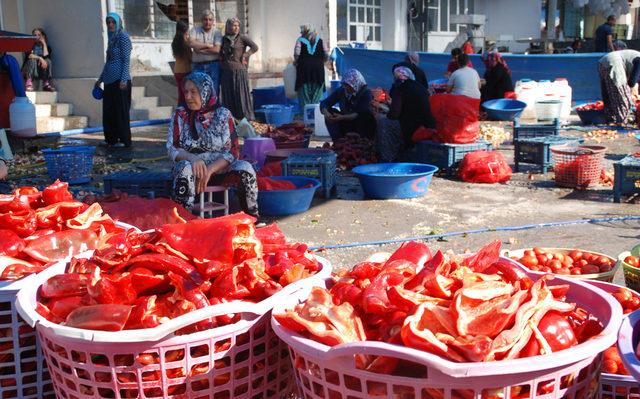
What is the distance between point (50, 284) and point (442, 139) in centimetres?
700

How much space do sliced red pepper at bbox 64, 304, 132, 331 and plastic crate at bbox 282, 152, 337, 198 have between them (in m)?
5.30

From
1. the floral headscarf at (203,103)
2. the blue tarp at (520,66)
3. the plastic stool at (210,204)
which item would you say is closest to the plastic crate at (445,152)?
the plastic stool at (210,204)

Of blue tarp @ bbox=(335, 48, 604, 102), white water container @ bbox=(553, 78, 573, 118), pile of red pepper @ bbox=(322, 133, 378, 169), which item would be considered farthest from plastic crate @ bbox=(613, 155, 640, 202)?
blue tarp @ bbox=(335, 48, 604, 102)

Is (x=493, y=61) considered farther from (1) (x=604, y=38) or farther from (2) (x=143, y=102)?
(2) (x=143, y=102)

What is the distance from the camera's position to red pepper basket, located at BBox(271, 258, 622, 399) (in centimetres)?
182

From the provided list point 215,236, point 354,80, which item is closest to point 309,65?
point 354,80

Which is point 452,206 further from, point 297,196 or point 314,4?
point 314,4

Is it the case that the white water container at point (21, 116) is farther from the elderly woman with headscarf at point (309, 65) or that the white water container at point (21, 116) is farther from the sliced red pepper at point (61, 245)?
the sliced red pepper at point (61, 245)

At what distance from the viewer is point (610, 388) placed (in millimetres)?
2332

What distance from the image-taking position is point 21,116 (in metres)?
11.3

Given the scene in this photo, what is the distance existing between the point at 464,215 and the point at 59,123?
8892mm

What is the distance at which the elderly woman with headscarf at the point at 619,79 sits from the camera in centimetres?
1282

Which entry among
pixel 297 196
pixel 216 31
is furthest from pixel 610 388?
pixel 216 31

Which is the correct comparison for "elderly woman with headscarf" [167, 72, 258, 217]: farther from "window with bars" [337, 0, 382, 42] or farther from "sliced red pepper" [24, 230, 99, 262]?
"window with bars" [337, 0, 382, 42]
